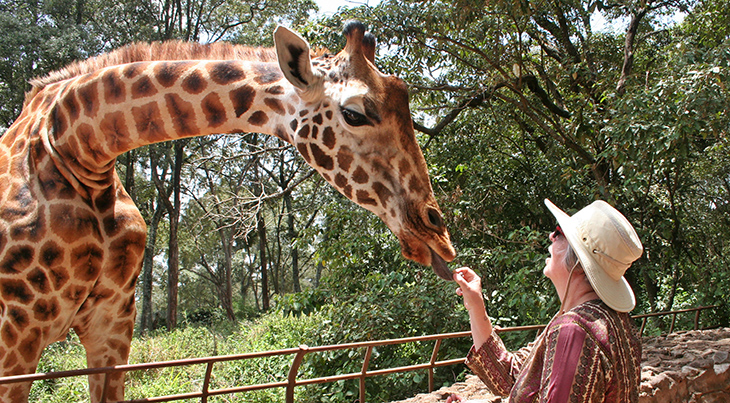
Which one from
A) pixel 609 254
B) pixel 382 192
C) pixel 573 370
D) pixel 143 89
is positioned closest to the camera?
pixel 573 370

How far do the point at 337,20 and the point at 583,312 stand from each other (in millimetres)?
7202

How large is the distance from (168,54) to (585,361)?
8.35 ft

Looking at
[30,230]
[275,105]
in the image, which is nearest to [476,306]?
[275,105]

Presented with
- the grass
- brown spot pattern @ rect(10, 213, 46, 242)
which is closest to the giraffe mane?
brown spot pattern @ rect(10, 213, 46, 242)

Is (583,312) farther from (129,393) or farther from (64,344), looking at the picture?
(64,344)

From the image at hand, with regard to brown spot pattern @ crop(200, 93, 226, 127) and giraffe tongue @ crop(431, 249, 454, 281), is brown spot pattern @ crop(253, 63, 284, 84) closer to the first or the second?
brown spot pattern @ crop(200, 93, 226, 127)

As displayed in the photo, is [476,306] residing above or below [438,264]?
below

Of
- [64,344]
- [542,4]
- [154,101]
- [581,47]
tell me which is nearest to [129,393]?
[64,344]

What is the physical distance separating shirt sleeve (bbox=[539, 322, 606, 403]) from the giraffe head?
613 mm

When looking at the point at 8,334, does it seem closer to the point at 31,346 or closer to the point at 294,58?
the point at 31,346

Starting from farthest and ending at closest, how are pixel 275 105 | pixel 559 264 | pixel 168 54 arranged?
pixel 168 54, pixel 275 105, pixel 559 264

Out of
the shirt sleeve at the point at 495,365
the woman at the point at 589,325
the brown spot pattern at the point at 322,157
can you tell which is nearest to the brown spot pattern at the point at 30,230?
the brown spot pattern at the point at 322,157

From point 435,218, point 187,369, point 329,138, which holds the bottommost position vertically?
point 187,369

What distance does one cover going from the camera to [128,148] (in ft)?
8.26
